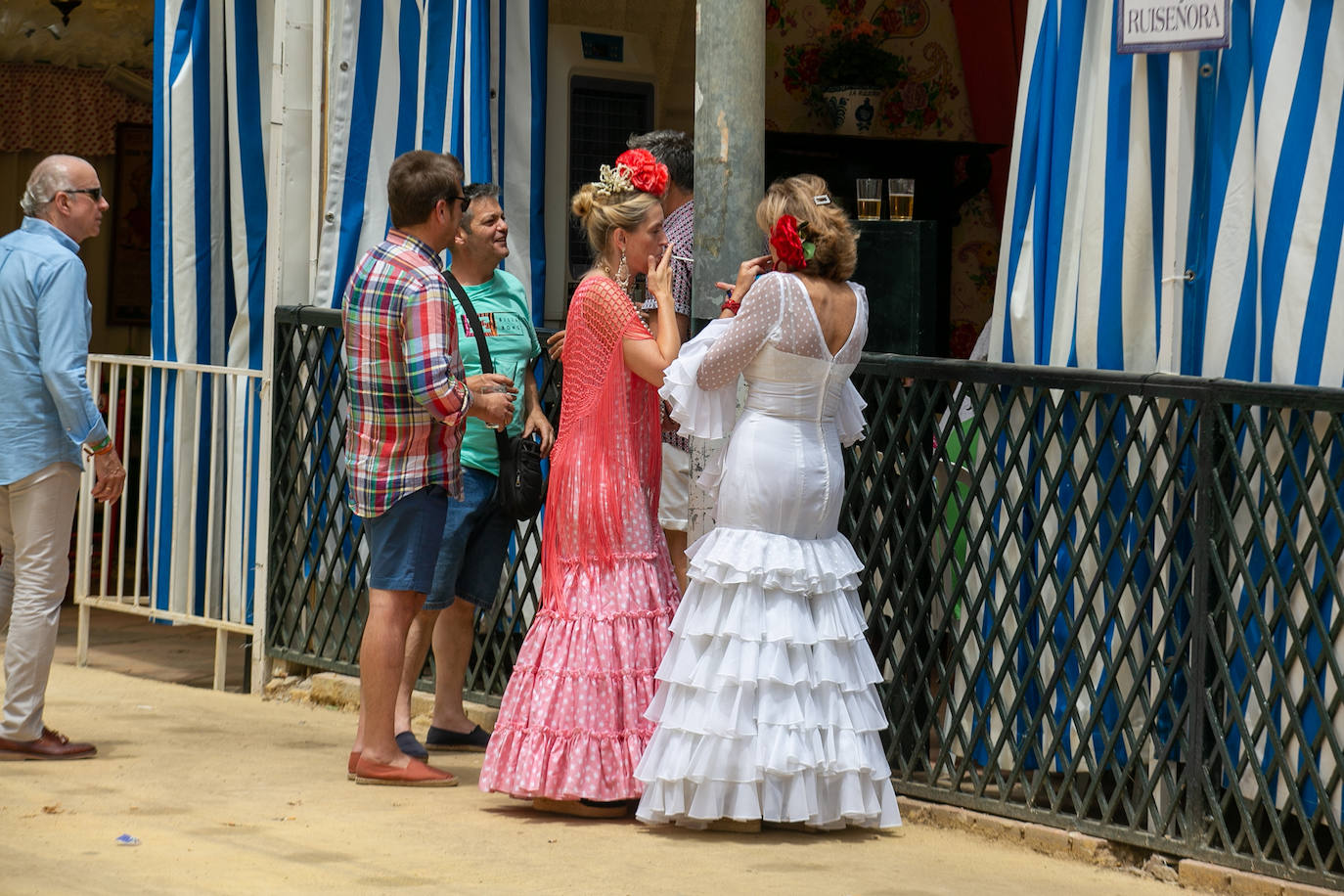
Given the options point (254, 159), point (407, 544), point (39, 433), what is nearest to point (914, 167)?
point (254, 159)

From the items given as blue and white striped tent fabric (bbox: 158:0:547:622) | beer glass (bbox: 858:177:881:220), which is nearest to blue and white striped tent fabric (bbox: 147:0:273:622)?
blue and white striped tent fabric (bbox: 158:0:547:622)

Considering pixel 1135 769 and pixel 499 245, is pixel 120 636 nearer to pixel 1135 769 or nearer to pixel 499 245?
pixel 499 245

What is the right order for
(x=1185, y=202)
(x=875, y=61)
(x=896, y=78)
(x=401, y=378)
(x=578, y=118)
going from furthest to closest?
(x=896, y=78) → (x=875, y=61) → (x=578, y=118) → (x=401, y=378) → (x=1185, y=202)

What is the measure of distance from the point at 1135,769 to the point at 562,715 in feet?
4.86

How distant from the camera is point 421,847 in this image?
4.40 m

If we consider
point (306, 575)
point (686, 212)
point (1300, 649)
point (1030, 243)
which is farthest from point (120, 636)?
point (1300, 649)

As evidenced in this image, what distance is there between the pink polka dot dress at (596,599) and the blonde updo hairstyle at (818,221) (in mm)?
479

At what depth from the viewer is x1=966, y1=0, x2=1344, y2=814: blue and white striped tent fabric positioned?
4.12m

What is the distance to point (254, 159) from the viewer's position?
670 cm

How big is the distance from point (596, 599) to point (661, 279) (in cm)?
87

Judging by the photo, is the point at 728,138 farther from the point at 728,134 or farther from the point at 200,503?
the point at 200,503

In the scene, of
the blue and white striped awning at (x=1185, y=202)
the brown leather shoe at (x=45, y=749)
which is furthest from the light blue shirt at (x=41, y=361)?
the blue and white striped awning at (x=1185, y=202)

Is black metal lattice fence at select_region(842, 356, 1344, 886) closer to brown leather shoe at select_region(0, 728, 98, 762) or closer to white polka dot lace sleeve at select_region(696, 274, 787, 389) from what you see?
white polka dot lace sleeve at select_region(696, 274, 787, 389)

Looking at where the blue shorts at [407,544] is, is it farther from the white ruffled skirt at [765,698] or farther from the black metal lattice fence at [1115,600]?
the black metal lattice fence at [1115,600]
